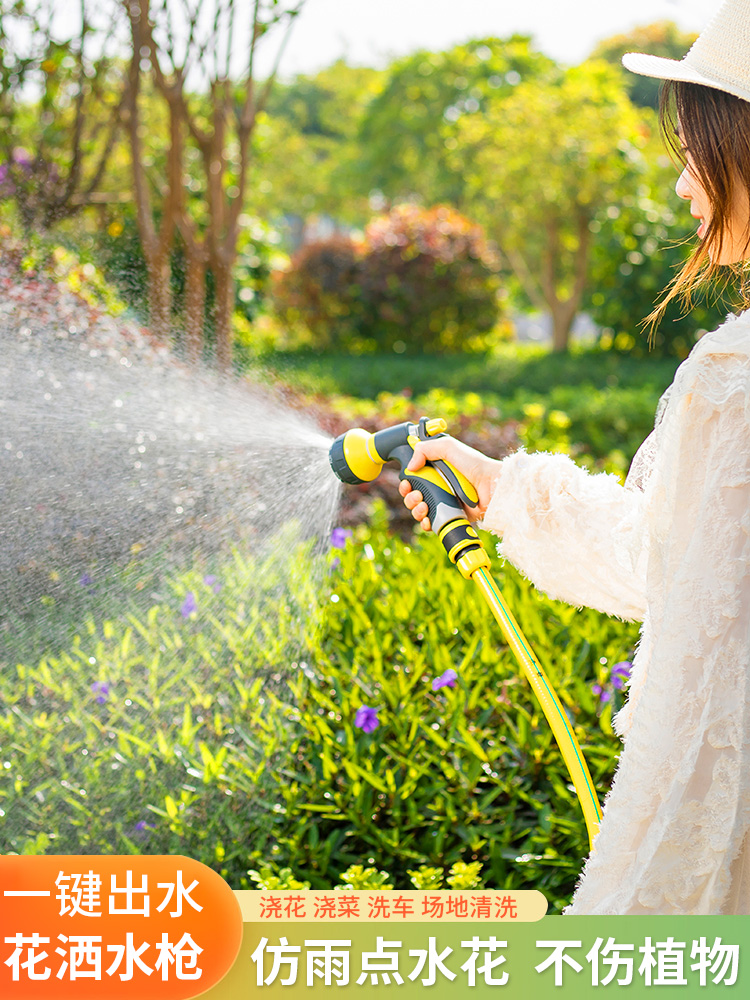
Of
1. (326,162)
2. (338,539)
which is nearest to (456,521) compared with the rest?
(338,539)

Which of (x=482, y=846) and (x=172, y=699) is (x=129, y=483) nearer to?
(x=172, y=699)

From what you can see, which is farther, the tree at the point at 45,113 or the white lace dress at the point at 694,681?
the tree at the point at 45,113

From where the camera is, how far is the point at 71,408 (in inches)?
127

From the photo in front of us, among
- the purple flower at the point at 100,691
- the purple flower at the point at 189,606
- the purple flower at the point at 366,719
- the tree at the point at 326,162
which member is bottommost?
the purple flower at the point at 366,719

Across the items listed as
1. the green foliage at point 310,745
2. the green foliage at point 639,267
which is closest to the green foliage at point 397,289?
the green foliage at point 639,267

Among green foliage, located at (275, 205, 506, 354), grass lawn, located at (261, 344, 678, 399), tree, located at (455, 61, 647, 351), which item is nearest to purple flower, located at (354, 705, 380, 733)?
grass lawn, located at (261, 344, 678, 399)

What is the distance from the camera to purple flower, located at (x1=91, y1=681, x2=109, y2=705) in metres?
2.21

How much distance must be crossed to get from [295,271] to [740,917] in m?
10.6

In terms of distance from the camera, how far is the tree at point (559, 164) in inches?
428

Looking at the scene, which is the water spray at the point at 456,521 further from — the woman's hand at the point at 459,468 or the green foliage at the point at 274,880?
the green foliage at the point at 274,880

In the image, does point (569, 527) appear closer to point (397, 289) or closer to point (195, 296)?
point (195, 296)

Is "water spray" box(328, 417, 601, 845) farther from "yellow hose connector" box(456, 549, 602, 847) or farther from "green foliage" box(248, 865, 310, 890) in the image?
"green foliage" box(248, 865, 310, 890)

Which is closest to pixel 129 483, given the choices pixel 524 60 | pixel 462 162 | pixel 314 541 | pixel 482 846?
pixel 314 541

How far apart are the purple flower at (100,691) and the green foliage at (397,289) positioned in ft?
29.0
